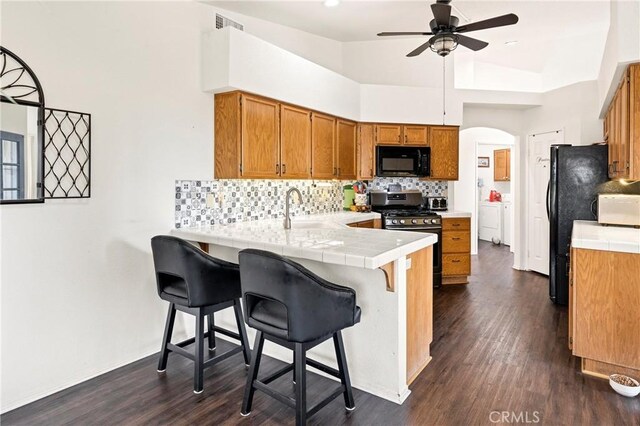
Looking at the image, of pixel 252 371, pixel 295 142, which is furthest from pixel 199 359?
pixel 295 142

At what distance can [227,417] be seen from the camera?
2166 millimetres

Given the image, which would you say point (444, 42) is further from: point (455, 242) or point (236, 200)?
point (455, 242)

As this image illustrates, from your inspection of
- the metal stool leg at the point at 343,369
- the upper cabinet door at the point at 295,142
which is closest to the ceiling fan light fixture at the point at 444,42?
the upper cabinet door at the point at 295,142

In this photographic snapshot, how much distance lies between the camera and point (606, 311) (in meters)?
2.53

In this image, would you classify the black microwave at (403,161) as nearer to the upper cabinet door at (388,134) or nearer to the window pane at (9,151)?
the upper cabinet door at (388,134)

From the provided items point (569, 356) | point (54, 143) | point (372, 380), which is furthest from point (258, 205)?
point (569, 356)

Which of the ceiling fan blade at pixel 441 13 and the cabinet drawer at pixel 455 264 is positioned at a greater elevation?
the ceiling fan blade at pixel 441 13

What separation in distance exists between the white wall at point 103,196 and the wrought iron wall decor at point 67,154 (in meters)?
0.06

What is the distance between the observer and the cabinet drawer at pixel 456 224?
4906 mm

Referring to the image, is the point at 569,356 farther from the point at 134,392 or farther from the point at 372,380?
the point at 134,392

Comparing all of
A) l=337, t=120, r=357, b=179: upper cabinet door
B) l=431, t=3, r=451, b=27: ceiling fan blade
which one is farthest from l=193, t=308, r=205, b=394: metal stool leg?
l=431, t=3, r=451, b=27: ceiling fan blade

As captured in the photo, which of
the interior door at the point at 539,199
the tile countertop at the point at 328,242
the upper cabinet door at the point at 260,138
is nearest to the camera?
the tile countertop at the point at 328,242

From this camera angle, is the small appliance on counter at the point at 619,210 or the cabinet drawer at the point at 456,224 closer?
the small appliance on counter at the point at 619,210

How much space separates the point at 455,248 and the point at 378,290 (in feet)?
9.62
